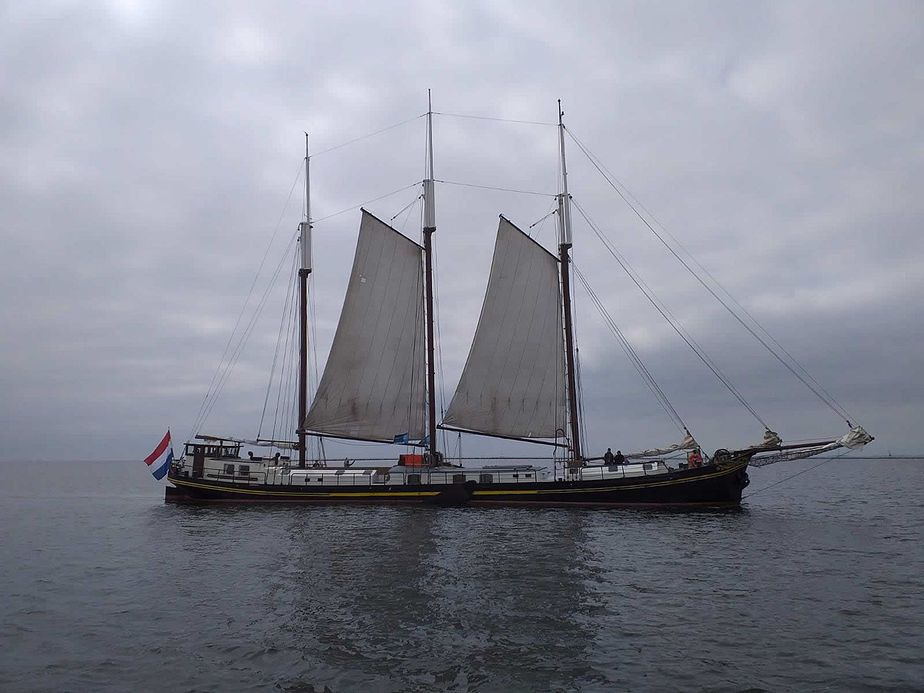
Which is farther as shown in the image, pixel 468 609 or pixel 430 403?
pixel 430 403

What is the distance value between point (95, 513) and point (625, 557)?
52451 millimetres

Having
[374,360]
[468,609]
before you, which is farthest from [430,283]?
[468,609]

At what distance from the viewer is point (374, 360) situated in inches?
2112

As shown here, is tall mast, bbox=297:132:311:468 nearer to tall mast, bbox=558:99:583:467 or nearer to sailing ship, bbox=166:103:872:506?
sailing ship, bbox=166:103:872:506

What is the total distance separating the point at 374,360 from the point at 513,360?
12389 millimetres

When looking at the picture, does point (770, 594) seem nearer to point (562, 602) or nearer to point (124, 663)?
point (562, 602)

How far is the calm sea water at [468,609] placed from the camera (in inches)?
576

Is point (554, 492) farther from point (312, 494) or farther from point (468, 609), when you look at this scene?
point (468, 609)

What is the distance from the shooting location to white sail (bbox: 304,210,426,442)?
53.1 metres

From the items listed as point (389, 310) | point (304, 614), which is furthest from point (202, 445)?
point (304, 614)

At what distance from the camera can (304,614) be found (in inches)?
765

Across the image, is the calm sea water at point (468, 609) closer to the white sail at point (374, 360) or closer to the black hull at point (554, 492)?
the black hull at point (554, 492)

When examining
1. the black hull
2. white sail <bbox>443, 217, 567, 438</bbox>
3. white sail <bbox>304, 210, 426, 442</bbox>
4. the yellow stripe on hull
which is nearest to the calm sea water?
the black hull

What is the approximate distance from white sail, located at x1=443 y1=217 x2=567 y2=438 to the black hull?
559cm
